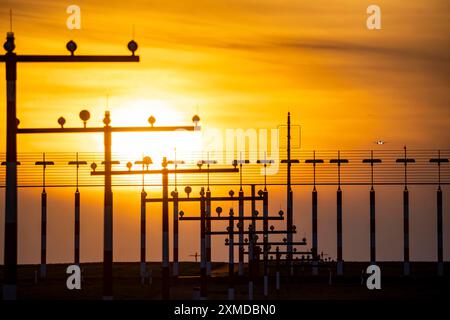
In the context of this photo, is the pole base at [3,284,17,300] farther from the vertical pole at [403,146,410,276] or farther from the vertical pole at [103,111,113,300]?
Answer: the vertical pole at [403,146,410,276]

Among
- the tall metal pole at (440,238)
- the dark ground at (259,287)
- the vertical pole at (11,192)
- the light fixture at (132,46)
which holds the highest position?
the light fixture at (132,46)

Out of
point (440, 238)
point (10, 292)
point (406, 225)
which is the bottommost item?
point (440, 238)

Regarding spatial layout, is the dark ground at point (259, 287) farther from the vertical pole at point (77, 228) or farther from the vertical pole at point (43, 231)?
the vertical pole at point (77, 228)

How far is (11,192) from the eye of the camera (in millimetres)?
30734

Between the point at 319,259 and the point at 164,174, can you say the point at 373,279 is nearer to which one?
the point at 319,259

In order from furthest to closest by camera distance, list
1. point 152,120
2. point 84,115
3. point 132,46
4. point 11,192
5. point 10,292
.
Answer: point 152,120 → point 84,115 → point 132,46 → point 11,192 → point 10,292

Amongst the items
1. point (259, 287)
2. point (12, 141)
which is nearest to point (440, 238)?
point (259, 287)

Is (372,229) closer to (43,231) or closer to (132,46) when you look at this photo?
(43,231)

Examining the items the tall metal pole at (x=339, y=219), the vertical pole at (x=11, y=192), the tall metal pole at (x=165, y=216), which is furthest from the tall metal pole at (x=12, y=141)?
the tall metal pole at (x=339, y=219)

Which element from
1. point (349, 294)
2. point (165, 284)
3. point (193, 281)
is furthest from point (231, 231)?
point (193, 281)

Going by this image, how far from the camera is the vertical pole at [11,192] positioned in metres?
30.7

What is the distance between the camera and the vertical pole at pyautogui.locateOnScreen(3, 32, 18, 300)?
3067 centimetres

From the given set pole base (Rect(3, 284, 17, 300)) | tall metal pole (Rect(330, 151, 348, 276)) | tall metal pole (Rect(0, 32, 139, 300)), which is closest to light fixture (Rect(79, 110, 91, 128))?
tall metal pole (Rect(0, 32, 139, 300))
